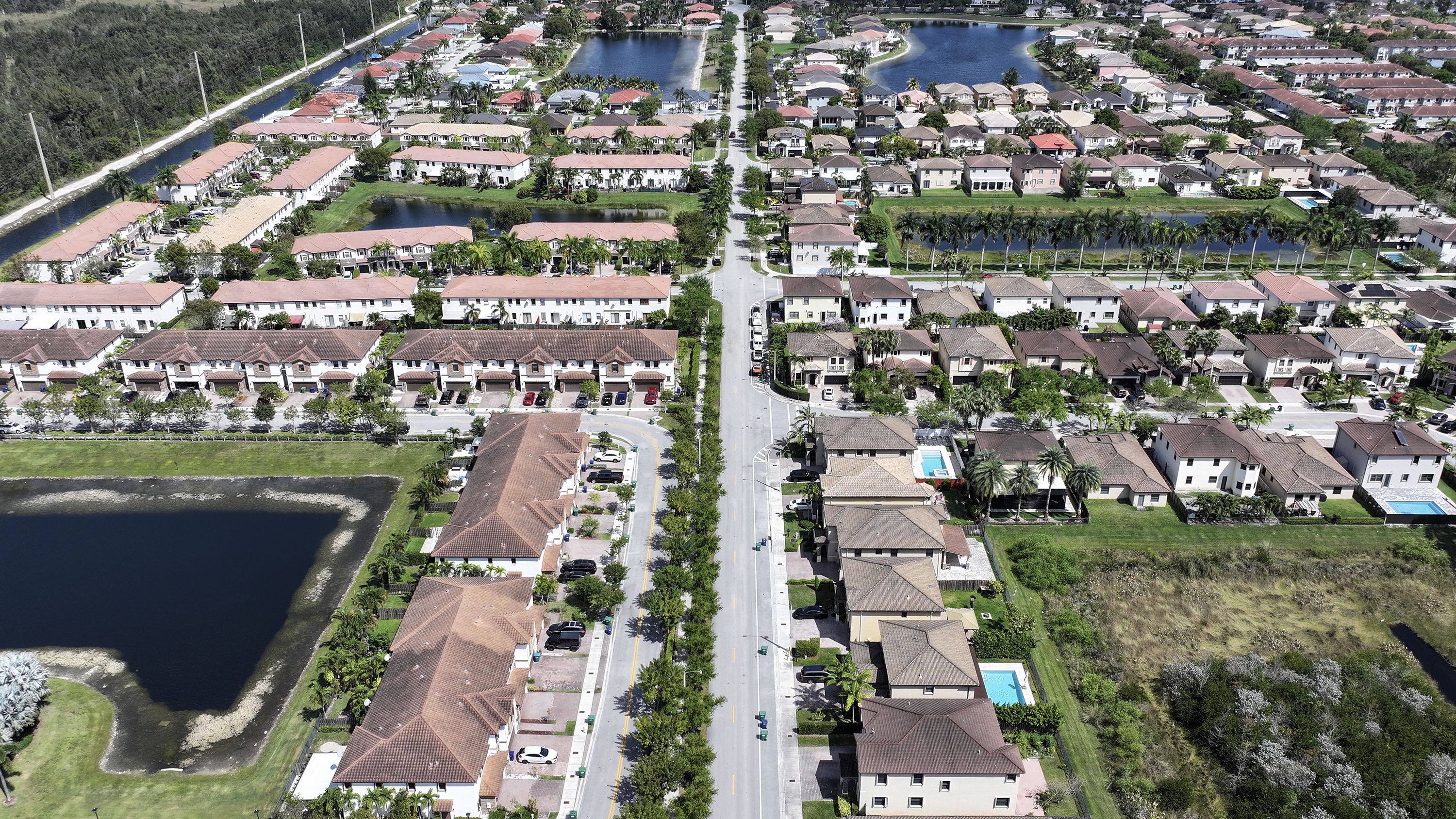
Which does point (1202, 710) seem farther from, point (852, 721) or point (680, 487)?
point (680, 487)

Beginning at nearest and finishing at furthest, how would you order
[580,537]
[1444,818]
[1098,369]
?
[1444,818]
[580,537]
[1098,369]

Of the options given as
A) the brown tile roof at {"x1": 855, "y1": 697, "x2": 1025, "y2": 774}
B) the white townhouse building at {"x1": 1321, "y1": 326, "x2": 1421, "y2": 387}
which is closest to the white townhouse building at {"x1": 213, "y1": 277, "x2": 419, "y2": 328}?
the brown tile roof at {"x1": 855, "y1": 697, "x2": 1025, "y2": 774}

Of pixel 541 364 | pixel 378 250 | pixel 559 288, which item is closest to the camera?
pixel 541 364

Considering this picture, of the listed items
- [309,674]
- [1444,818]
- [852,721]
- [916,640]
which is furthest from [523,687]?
[1444,818]

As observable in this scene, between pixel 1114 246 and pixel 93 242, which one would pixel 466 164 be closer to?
pixel 93 242

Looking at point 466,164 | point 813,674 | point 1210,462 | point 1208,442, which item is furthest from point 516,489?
point 466,164
